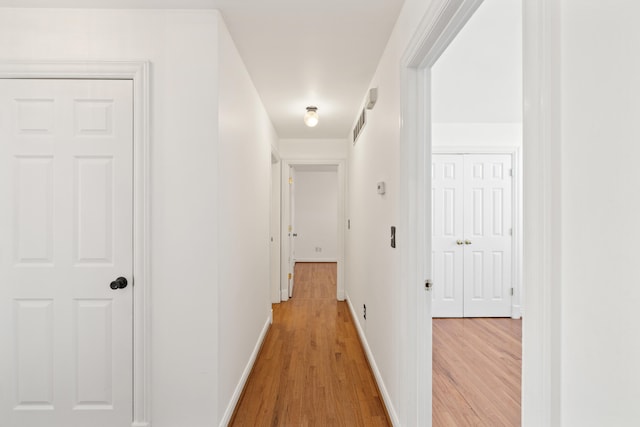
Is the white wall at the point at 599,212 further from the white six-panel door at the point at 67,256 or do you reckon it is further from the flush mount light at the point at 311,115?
the flush mount light at the point at 311,115

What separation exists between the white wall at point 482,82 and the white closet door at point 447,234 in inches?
14.3

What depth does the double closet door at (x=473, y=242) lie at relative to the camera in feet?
13.4

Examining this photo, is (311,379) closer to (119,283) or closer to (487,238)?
(119,283)

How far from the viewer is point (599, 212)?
2.06 feet

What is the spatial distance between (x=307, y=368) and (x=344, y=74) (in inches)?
96.6

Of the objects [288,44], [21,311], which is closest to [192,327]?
[21,311]

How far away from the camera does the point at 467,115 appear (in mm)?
3826

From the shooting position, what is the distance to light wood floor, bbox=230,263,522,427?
6.85ft

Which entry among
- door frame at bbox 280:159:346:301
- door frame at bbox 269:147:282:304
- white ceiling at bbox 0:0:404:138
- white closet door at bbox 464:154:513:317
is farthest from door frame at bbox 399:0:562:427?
door frame at bbox 280:159:346:301

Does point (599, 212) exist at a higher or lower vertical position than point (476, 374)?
higher

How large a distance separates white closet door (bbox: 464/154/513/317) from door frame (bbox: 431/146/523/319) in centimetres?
4

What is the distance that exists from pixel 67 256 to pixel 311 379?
1.85 m

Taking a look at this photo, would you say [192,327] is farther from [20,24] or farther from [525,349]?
[20,24]

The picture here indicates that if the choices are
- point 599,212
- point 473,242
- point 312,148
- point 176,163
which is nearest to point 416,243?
point 599,212
